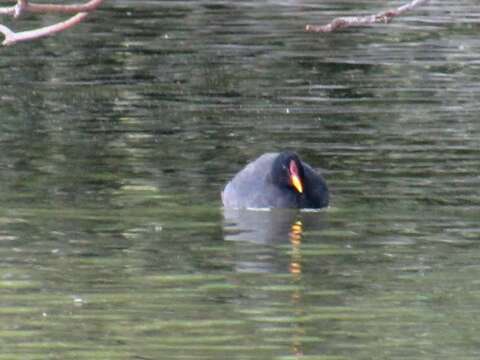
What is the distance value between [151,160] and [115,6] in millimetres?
16329

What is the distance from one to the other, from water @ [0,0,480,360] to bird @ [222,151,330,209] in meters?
0.16

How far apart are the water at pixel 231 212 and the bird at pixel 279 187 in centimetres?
16

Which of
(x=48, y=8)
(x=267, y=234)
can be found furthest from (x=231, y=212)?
(x=48, y=8)

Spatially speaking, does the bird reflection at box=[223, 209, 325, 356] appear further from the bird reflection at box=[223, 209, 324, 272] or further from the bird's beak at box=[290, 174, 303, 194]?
the bird's beak at box=[290, 174, 303, 194]

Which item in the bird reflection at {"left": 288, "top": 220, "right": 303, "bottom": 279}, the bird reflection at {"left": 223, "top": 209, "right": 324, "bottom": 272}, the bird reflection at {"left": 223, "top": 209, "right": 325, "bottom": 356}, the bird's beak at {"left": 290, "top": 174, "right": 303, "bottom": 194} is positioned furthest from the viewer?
the bird's beak at {"left": 290, "top": 174, "right": 303, "bottom": 194}

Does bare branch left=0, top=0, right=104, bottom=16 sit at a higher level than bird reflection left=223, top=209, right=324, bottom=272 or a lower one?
higher

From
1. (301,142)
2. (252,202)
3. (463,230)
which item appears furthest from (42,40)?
(463,230)

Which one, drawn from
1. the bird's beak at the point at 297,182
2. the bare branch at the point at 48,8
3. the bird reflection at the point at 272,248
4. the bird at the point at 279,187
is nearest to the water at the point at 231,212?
the bird reflection at the point at 272,248

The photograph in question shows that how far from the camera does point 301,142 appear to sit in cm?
1808

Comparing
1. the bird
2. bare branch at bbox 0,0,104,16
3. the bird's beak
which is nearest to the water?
the bird

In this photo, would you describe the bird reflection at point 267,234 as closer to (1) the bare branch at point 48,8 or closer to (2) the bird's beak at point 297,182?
(2) the bird's beak at point 297,182

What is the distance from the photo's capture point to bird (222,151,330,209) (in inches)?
600

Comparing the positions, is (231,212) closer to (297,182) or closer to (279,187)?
(279,187)

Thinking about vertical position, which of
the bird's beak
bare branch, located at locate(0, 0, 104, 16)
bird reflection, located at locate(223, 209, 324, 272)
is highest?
bare branch, located at locate(0, 0, 104, 16)
